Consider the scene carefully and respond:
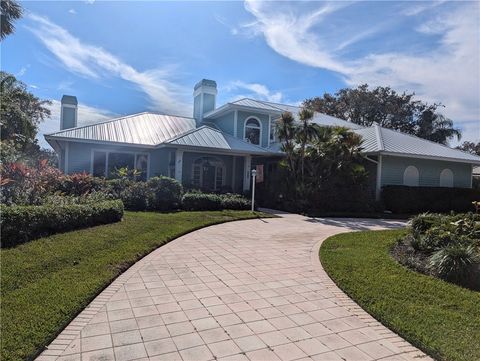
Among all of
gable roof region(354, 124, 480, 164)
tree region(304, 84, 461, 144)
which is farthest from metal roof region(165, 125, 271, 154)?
tree region(304, 84, 461, 144)

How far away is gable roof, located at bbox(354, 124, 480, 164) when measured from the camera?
17688 millimetres

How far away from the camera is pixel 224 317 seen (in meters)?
4.33

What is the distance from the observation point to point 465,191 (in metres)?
19.1

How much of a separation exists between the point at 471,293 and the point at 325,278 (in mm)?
2019

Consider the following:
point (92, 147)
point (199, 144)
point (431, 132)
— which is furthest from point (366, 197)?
point (431, 132)

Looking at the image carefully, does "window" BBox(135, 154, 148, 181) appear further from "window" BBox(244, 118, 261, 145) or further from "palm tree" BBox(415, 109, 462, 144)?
"palm tree" BBox(415, 109, 462, 144)

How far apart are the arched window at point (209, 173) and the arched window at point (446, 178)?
11482mm

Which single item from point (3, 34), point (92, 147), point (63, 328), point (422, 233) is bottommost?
point (63, 328)

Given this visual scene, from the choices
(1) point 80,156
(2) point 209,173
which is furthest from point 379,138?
(1) point 80,156

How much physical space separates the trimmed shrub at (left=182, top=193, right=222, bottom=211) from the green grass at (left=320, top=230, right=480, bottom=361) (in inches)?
318

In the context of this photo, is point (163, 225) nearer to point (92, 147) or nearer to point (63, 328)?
point (63, 328)

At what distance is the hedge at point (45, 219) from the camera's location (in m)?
6.64

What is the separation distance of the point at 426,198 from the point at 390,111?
71.8 feet

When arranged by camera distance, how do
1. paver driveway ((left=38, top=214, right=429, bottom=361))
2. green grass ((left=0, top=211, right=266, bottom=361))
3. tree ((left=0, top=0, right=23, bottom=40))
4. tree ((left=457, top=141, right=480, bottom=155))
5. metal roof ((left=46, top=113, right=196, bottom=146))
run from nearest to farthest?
paver driveway ((left=38, top=214, right=429, bottom=361)), green grass ((left=0, top=211, right=266, bottom=361)), tree ((left=0, top=0, right=23, bottom=40)), metal roof ((left=46, top=113, right=196, bottom=146)), tree ((left=457, top=141, right=480, bottom=155))
